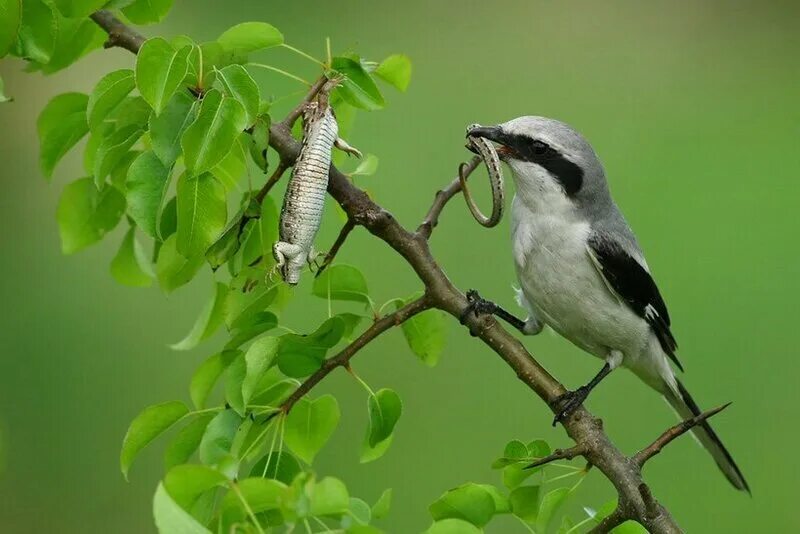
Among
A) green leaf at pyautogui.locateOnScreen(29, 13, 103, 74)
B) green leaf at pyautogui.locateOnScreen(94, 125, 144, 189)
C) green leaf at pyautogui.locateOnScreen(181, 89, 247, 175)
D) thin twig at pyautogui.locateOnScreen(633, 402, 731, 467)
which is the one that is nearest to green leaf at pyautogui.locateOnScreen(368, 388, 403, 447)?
thin twig at pyautogui.locateOnScreen(633, 402, 731, 467)

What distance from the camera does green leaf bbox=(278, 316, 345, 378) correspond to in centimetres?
231

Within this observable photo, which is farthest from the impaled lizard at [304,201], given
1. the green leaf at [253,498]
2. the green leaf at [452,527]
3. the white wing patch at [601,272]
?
the white wing patch at [601,272]

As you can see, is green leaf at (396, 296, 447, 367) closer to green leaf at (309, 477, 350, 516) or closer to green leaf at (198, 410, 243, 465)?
green leaf at (198, 410, 243, 465)

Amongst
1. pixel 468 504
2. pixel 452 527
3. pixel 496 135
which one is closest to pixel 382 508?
pixel 452 527

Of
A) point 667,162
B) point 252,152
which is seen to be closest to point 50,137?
point 252,152

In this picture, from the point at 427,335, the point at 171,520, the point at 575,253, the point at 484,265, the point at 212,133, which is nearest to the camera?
the point at 171,520

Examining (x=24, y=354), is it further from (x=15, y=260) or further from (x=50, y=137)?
(x=50, y=137)

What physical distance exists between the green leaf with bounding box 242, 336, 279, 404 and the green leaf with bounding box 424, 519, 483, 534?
0.45 meters

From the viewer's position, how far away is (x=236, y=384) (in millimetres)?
2287

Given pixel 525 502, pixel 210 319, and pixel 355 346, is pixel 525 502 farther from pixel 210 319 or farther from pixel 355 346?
pixel 210 319

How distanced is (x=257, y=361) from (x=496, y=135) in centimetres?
135

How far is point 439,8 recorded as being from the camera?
37.3 feet

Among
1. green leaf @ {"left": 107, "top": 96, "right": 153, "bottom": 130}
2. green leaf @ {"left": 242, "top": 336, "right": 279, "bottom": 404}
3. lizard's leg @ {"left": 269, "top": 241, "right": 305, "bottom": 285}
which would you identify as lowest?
green leaf @ {"left": 242, "top": 336, "right": 279, "bottom": 404}

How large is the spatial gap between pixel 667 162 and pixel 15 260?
5.31 metres
